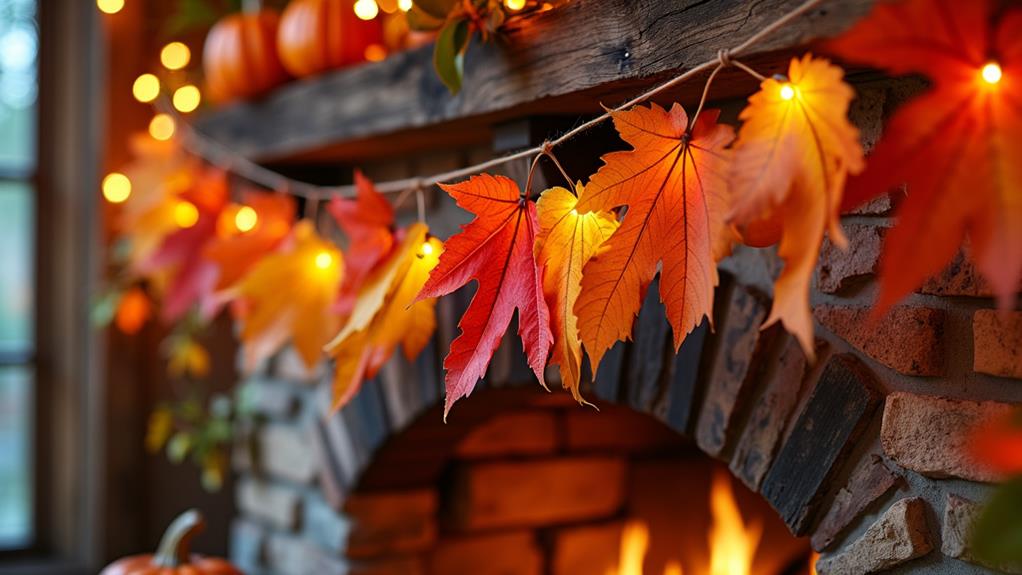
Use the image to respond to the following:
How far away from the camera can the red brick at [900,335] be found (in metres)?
0.97

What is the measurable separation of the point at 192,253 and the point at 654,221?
4.12 feet

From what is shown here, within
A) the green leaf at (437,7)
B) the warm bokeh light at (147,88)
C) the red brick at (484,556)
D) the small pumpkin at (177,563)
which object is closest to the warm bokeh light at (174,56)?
the warm bokeh light at (147,88)

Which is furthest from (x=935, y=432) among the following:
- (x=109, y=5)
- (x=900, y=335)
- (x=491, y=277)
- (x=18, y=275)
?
(x=18, y=275)

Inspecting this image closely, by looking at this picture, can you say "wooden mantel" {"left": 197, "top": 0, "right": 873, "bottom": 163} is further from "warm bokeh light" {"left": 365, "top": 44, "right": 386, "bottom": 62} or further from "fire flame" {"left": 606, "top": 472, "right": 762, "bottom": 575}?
"fire flame" {"left": 606, "top": 472, "right": 762, "bottom": 575}

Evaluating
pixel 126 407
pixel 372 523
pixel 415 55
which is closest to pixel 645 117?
pixel 415 55

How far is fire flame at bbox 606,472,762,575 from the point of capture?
1.69 metres

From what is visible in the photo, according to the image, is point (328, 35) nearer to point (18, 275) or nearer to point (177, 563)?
point (177, 563)

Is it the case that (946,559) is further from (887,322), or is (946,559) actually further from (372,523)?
(372,523)

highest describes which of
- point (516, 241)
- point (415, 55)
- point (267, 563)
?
point (415, 55)

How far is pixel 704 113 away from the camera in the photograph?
942mm

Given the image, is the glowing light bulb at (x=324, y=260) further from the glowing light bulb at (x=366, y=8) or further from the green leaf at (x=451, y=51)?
the green leaf at (x=451, y=51)

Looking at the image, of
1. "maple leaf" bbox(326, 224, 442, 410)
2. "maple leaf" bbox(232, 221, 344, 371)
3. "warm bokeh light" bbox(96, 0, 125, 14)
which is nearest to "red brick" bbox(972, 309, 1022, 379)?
"maple leaf" bbox(326, 224, 442, 410)

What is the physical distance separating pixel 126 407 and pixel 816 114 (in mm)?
2078

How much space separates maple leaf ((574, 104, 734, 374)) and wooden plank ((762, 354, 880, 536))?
0.66 feet
